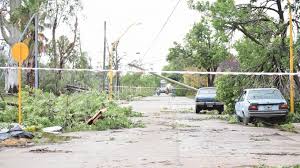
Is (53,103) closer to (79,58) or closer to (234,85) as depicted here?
(234,85)

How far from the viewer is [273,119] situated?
21.0 m

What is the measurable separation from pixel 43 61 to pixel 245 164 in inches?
1944

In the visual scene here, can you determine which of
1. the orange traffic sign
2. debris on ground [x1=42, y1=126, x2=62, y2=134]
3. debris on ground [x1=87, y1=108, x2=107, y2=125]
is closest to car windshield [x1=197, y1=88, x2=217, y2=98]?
debris on ground [x1=87, y1=108, x2=107, y2=125]

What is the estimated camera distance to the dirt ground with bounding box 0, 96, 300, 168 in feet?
33.5

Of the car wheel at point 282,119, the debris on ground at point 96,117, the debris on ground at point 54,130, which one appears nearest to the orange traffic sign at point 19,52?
Result: the debris on ground at point 54,130

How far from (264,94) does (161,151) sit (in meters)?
10.2

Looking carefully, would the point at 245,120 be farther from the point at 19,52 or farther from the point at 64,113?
the point at 19,52

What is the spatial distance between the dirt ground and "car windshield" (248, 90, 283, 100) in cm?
438

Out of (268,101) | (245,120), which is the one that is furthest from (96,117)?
(268,101)

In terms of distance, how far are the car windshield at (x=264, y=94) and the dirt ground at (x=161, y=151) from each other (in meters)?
4.38

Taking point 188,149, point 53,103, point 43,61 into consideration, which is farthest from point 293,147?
point 43,61

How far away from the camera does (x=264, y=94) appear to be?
21.2m

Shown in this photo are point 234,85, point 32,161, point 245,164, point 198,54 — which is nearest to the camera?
point 245,164

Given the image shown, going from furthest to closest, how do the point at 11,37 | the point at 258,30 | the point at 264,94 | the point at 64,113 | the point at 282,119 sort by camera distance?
the point at 11,37 < the point at 258,30 < the point at 264,94 < the point at 282,119 < the point at 64,113
